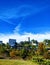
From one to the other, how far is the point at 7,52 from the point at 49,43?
2186 centimetres

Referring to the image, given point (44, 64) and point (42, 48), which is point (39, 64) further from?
point (42, 48)

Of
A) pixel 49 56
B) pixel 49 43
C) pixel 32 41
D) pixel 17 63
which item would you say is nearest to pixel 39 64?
pixel 17 63

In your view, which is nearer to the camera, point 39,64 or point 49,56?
point 39,64

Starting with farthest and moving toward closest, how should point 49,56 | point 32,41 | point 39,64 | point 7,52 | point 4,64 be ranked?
1. point 32,41
2. point 7,52
3. point 49,56
4. point 39,64
5. point 4,64

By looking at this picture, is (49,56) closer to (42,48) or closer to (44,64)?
(42,48)

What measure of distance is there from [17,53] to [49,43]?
2163 cm

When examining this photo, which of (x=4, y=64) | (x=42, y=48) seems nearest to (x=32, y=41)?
(x=42, y=48)

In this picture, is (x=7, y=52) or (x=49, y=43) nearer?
(x=7, y=52)

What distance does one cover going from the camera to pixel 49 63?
899 inches

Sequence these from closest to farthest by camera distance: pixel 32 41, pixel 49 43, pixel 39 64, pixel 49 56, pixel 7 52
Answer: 1. pixel 39 64
2. pixel 49 56
3. pixel 7 52
4. pixel 49 43
5. pixel 32 41

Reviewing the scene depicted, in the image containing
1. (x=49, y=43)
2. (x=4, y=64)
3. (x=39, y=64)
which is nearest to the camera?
(x=4, y=64)

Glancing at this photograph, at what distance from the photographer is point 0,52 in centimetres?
3538

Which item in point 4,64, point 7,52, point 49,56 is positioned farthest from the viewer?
point 7,52

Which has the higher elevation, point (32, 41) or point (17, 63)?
point (32, 41)
